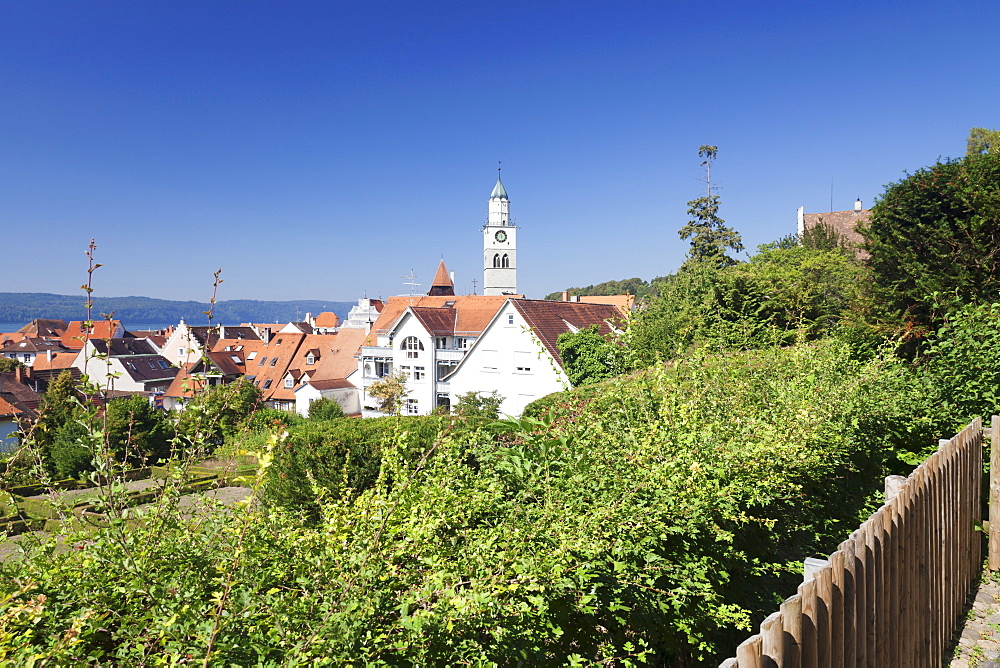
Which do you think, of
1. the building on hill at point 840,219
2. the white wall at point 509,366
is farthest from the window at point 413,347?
the building on hill at point 840,219

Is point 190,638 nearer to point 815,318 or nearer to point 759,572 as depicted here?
point 759,572

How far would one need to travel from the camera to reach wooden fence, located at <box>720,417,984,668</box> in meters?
2.03

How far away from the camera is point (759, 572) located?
371 cm

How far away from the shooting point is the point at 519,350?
30.5 meters

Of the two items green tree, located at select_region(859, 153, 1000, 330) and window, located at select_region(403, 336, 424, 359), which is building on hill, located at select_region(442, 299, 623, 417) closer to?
window, located at select_region(403, 336, 424, 359)

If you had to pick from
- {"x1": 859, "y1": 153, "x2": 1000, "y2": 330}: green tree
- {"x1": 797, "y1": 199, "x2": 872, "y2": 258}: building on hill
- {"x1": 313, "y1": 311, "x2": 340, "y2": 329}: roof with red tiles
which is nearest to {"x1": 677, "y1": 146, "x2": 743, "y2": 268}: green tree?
{"x1": 797, "y1": 199, "x2": 872, "y2": 258}: building on hill

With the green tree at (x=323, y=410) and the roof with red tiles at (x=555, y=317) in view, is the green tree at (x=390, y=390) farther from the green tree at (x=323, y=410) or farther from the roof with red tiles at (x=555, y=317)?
the roof with red tiles at (x=555, y=317)

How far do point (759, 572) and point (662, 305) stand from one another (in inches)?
607

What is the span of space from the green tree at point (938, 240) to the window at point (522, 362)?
71.1ft

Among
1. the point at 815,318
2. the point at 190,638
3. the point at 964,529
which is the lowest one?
the point at 964,529

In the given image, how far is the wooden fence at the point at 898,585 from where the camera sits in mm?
2029

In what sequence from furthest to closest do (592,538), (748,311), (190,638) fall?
1. (748,311)
2. (592,538)
3. (190,638)

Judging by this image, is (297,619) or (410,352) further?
(410,352)

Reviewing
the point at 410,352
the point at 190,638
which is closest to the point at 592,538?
the point at 190,638
